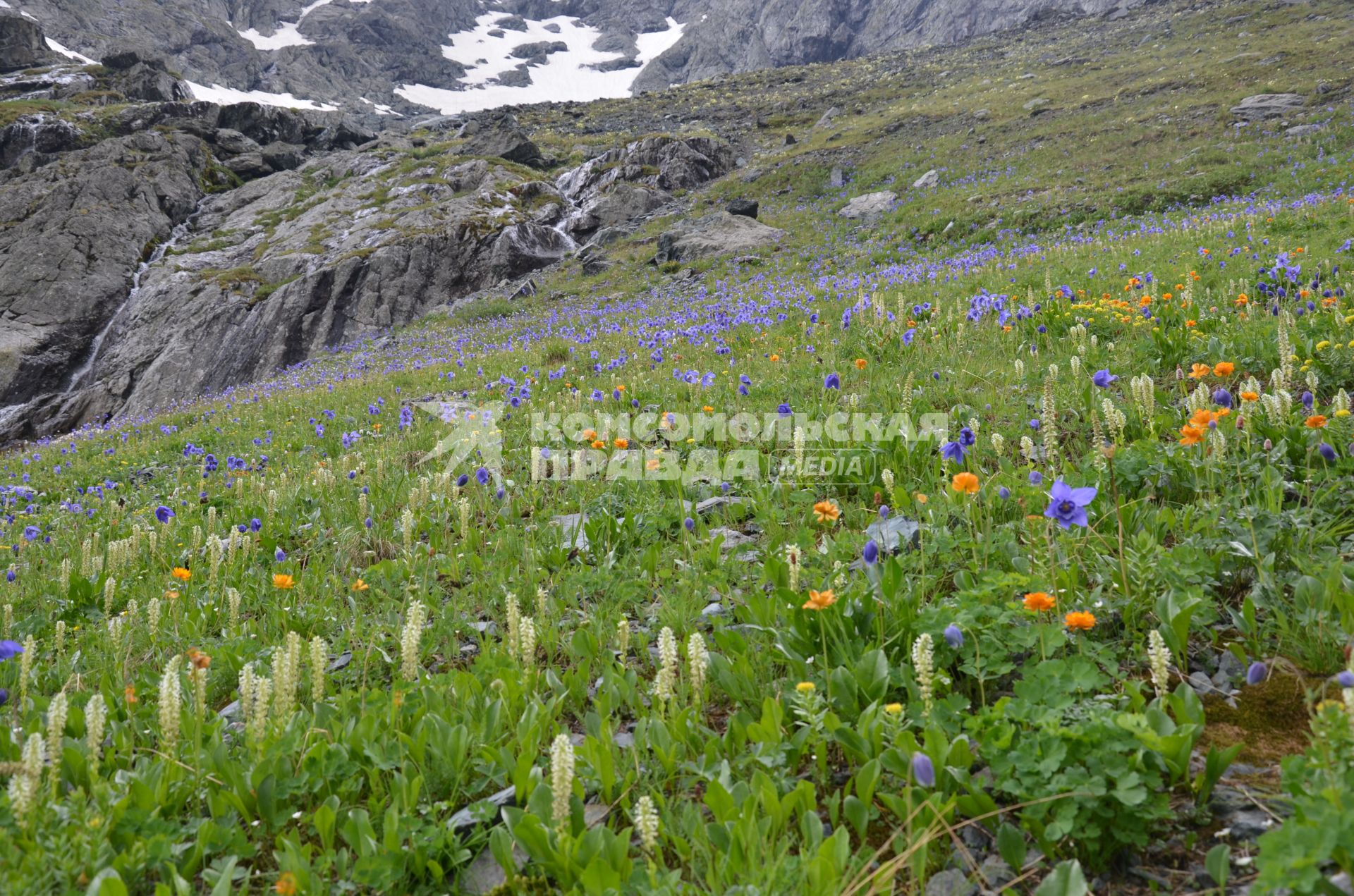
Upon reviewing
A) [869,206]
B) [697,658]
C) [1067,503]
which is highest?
[869,206]

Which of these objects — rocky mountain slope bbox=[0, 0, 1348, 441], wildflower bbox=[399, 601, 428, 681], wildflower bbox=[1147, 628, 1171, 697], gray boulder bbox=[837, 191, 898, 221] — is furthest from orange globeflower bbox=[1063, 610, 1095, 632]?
gray boulder bbox=[837, 191, 898, 221]

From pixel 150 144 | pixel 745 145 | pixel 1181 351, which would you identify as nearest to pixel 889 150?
pixel 745 145

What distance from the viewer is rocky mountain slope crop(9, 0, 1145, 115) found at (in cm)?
13312

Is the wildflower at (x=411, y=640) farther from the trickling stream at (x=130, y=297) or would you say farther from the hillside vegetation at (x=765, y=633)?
the trickling stream at (x=130, y=297)

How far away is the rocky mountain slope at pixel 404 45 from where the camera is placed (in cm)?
13312

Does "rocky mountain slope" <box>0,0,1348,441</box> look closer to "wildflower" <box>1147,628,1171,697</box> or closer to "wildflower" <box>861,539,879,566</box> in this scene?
"wildflower" <box>861,539,879,566</box>

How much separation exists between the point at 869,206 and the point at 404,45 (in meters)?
214

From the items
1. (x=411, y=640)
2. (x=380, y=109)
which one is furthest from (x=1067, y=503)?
(x=380, y=109)

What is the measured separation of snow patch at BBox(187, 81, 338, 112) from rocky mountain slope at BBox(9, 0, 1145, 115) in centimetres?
58

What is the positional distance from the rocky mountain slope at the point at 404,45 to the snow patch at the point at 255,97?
58 centimetres

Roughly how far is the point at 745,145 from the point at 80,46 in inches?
5307

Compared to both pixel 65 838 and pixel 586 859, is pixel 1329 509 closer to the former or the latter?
pixel 586 859

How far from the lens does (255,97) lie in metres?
145

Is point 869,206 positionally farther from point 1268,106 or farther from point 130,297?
point 130,297
